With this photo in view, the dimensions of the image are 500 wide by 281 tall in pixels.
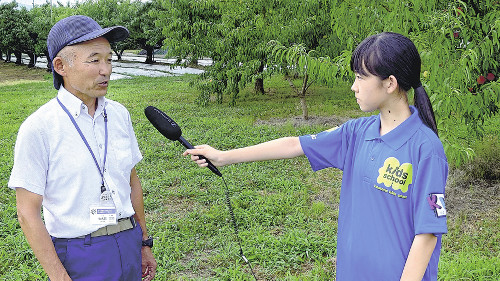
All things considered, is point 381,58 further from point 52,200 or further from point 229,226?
point 229,226

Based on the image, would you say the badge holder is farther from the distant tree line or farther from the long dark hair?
the distant tree line

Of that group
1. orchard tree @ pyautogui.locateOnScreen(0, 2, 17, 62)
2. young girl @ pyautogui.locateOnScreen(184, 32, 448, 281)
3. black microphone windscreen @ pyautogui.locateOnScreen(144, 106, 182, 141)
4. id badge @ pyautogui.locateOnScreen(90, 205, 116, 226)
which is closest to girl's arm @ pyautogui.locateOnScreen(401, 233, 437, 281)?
young girl @ pyautogui.locateOnScreen(184, 32, 448, 281)

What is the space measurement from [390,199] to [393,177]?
8 cm

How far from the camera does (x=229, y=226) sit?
4879 mm

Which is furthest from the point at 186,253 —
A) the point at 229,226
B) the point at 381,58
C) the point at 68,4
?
the point at 68,4

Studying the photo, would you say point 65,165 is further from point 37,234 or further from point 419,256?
point 419,256

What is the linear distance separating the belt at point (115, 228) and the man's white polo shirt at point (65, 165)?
1.1 inches

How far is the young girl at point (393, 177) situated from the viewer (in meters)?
1.66

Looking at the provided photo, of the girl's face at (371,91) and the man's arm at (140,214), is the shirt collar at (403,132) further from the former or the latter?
the man's arm at (140,214)

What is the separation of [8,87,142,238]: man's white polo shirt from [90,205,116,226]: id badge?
20 millimetres

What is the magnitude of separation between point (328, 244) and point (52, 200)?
9.41 feet

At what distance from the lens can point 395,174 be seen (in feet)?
5.68

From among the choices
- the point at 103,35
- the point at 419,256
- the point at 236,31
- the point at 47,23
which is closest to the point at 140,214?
the point at 103,35

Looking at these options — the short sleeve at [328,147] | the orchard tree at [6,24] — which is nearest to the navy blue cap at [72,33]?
the short sleeve at [328,147]
